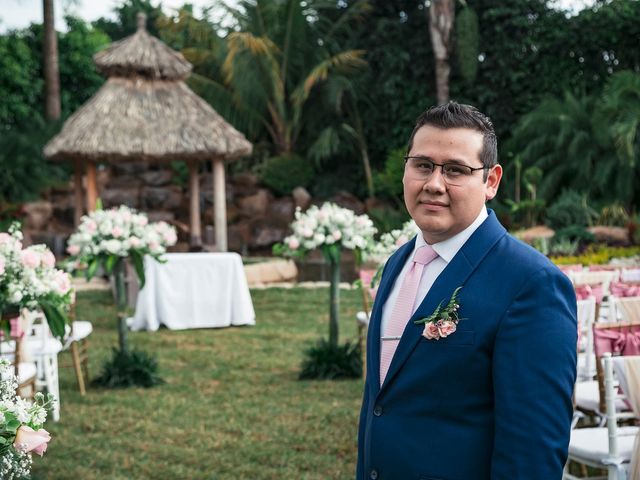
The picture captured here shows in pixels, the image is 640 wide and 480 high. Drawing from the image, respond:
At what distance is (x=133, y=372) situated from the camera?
25.7 feet

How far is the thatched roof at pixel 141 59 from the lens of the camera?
48.4 feet

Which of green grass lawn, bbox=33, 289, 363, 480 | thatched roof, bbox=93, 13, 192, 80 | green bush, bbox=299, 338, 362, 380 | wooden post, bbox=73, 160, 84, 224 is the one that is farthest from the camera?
wooden post, bbox=73, 160, 84, 224

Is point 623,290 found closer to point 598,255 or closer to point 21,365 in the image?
point 21,365

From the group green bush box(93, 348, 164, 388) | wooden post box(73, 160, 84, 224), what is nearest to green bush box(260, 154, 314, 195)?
wooden post box(73, 160, 84, 224)

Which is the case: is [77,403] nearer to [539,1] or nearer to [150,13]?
[539,1]

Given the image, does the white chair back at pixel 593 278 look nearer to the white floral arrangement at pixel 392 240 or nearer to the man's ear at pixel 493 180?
the white floral arrangement at pixel 392 240

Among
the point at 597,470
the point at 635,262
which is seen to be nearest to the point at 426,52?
the point at 635,262

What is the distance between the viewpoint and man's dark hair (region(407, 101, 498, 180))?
2.07 m

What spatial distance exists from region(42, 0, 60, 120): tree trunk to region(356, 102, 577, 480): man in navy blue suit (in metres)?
21.6

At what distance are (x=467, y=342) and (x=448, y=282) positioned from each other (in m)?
0.17

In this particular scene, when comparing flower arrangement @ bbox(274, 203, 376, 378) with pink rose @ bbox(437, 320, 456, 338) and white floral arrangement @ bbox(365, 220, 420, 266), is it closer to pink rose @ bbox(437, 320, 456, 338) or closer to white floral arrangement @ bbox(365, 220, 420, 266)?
white floral arrangement @ bbox(365, 220, 420, 266)

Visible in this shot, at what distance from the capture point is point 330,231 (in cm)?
756

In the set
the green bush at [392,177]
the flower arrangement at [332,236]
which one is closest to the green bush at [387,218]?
the green bush at [392,177]

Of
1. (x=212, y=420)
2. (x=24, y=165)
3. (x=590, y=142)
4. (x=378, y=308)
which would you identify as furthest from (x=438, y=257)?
(x=24, y=165)
